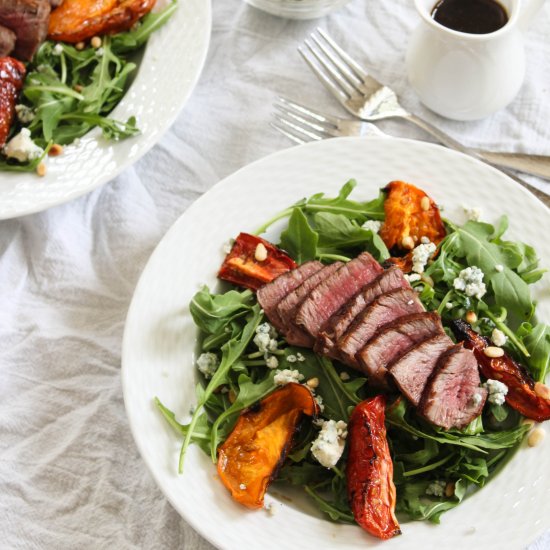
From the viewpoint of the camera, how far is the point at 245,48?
3445 mm

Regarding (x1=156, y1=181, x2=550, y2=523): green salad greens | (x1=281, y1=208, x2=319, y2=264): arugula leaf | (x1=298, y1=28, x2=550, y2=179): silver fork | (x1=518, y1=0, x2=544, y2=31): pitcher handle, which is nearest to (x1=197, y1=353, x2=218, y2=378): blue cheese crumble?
(x1=156, y1=181, x2=550, y2=523): green salad greens

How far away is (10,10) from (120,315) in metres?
1.24

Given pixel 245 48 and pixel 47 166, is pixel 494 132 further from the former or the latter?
pixel 47 166

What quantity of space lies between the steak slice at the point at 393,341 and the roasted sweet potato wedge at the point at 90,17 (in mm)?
1674

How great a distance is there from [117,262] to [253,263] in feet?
2.34

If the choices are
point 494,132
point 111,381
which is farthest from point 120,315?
point 494,132

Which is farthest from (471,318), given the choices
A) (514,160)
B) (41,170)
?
(41,170)

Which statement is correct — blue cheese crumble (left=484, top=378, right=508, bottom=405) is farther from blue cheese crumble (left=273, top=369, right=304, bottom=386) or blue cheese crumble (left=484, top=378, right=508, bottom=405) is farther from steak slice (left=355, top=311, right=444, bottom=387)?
blue cheese crumble (left=273, top=369, right=304, bottom=386)

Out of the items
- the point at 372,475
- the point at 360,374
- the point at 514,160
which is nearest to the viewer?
the point at 372,475

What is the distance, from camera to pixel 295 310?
237 cm

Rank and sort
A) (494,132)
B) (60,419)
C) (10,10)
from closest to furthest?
(60,419), (10,10), (494,132)

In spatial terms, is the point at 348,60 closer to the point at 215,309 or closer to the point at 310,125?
the point at 310,125

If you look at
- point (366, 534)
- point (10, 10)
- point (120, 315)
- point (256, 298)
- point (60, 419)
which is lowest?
point (60, 419)

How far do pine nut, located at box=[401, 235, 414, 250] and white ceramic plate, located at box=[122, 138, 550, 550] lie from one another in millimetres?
207
